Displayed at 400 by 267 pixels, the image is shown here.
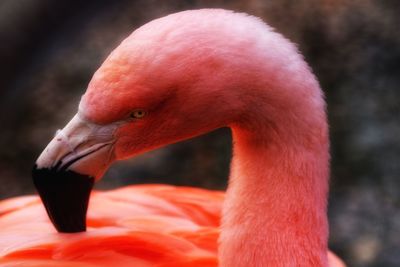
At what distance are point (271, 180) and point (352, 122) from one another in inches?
92.2

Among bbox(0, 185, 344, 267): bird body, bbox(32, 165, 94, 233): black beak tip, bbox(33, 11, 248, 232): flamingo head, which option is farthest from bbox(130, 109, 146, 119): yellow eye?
bbox(0, 185, 344, 267): bird body

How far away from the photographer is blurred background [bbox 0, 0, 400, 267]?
3936 millimetres

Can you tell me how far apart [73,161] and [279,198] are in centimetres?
51

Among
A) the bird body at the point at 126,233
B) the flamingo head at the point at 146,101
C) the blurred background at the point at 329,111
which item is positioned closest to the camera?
the flamingo head at the point at 146,101

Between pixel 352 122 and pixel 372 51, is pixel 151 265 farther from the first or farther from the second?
pixel 372 51

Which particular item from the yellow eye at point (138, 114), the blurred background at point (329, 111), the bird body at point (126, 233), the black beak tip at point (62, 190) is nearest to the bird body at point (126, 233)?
the bird body at point (126, 233)

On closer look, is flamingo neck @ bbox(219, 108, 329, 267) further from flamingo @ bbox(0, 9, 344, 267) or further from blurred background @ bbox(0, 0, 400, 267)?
blurred background @ bbox(0, 0, 400, 267)

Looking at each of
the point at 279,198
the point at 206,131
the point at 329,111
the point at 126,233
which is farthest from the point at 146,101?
the point at 329,111

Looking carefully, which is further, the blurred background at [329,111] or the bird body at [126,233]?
the blurred background at [329,111]

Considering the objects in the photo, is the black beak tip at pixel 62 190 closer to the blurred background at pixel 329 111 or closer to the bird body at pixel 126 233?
the bird body at pixel 126 233

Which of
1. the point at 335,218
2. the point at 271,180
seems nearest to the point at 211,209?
the point at 271,180

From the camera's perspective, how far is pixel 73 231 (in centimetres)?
202

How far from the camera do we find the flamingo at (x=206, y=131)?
5.56 ft

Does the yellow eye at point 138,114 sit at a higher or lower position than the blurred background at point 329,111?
higher
